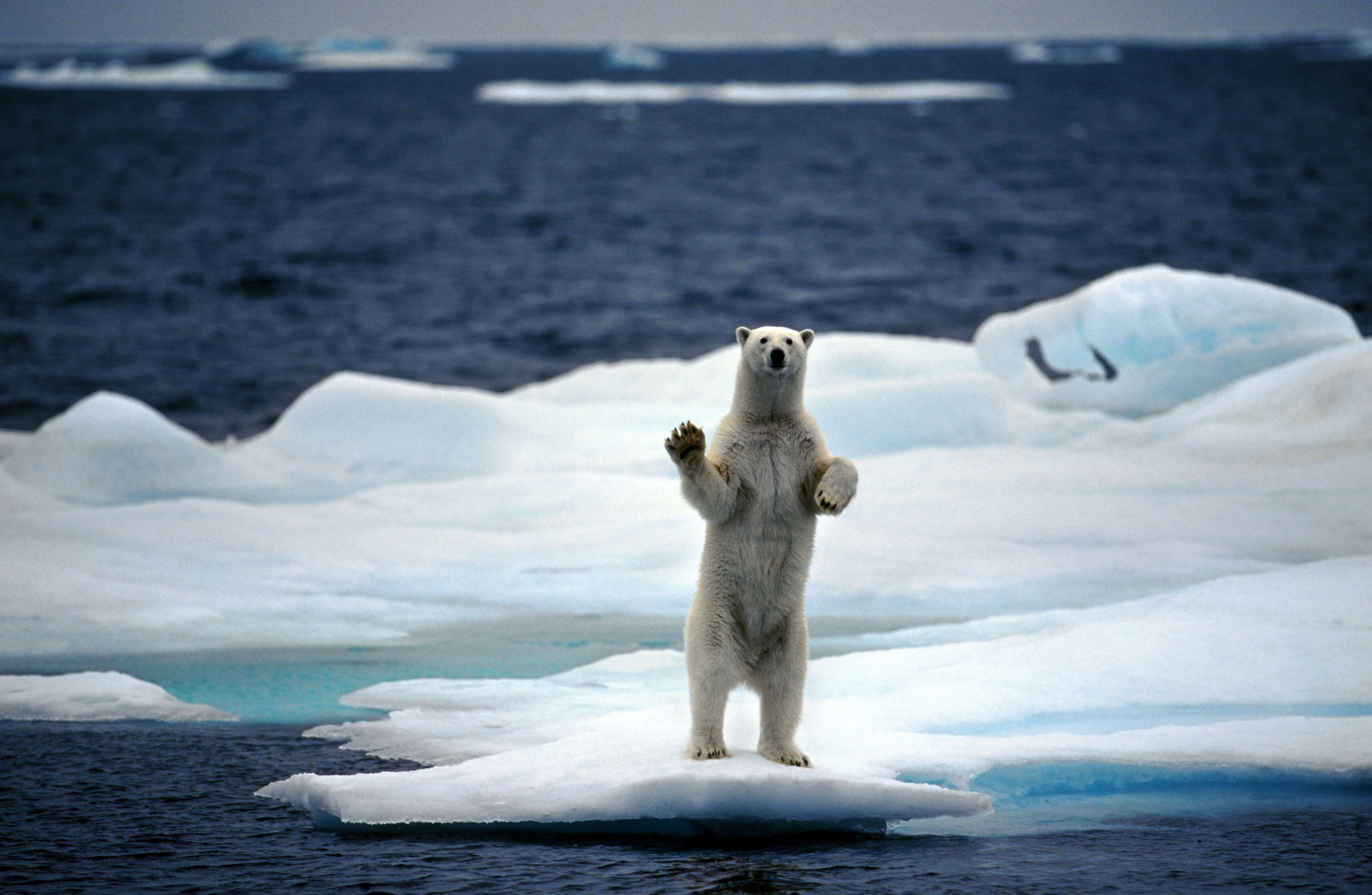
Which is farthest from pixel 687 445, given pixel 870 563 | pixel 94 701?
pixel 870 563

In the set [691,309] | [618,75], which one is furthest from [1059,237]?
[618,75]

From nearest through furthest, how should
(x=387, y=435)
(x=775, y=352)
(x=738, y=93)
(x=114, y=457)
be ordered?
(x=775, y=352) < (x=114, y=457) < (x=387, y=435) < (x=738, y=93)

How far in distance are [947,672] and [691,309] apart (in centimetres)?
2044

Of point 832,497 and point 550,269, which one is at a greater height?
point 550,269

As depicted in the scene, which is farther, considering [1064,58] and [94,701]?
[1064,58]

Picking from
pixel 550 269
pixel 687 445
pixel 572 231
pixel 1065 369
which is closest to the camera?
pixel 687 445

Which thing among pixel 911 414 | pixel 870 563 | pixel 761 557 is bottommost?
pixel 761 557

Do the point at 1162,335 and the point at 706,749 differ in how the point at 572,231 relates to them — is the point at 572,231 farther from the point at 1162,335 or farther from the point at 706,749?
the point at 706,749

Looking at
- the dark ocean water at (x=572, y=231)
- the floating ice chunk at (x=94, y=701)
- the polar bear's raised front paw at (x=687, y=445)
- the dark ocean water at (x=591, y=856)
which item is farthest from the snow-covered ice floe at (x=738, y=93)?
the polar bear's raised front paw at (x=687, y=445)

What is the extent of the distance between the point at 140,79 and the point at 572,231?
3091 inches

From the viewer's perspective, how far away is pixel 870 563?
34.3 feet

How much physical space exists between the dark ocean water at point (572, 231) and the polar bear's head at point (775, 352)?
13018 mm

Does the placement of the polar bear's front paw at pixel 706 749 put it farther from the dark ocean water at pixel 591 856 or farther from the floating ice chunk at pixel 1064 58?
the floating ice chunk at pixel 1064 58

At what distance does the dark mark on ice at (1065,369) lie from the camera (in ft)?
53.2
